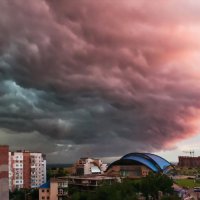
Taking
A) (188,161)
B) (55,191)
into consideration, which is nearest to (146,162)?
(55,191)

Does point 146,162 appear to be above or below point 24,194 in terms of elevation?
above

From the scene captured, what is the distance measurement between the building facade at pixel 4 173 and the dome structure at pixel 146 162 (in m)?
58.3

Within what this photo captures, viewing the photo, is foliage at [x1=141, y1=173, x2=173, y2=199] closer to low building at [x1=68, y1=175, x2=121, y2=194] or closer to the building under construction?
low building at [x1=68, y1=175, x2=121, y2=194]

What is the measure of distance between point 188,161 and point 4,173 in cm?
12381

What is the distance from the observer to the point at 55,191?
57500 mm

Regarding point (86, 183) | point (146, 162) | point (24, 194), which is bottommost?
point (24, 194)

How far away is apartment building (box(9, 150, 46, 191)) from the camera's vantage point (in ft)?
245

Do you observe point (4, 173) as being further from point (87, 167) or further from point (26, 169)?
point (87, 167)

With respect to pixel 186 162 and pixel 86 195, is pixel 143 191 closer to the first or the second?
pixel 86 195

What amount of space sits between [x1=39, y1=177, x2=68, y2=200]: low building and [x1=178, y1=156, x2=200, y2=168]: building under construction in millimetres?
86134

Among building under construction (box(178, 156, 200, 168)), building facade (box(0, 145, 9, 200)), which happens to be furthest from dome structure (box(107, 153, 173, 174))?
building facade (box(0, 145, 9, 200))

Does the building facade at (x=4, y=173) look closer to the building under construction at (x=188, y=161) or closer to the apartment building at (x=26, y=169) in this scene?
the apartment building at (x=26, y=169)

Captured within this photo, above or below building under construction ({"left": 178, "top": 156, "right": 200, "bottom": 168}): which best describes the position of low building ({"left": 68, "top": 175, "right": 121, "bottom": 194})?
below

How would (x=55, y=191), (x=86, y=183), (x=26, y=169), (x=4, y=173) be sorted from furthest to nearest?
(x=26, y=169) → (x=86, y=183) → (x=55, y=191) → (x=4, y=173)
